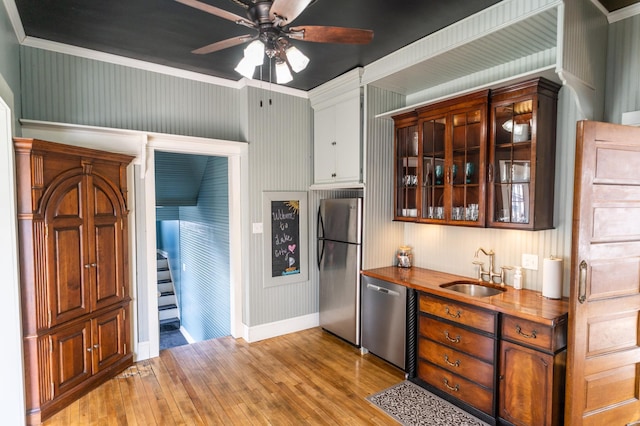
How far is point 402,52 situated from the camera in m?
3.07

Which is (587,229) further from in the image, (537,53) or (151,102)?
(151,102)

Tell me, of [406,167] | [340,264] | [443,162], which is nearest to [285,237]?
[340,264]

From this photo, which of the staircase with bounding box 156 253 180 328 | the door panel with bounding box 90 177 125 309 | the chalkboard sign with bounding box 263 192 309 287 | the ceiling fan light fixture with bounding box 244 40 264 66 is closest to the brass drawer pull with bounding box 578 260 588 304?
the ceiling fan light fixture with bounding box 244 40 264 66

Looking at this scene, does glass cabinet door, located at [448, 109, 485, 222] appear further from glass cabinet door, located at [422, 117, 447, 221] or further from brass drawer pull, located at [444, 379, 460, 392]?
brass drawer pull, located at [444, 379, 460, 392]

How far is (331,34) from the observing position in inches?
74.5

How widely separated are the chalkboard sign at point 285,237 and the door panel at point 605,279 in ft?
9.07

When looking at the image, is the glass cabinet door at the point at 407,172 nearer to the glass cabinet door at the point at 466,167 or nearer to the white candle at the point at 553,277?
the glass cabinet door at the point at 466,167

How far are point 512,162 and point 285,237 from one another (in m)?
2.48

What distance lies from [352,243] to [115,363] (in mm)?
2490

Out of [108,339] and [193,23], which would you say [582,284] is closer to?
[193,23]

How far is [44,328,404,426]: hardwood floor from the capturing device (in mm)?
2557

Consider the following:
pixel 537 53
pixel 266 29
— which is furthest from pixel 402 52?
pixel 266 29

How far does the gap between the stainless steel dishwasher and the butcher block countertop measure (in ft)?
0.34

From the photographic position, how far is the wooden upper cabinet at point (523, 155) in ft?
8.20
